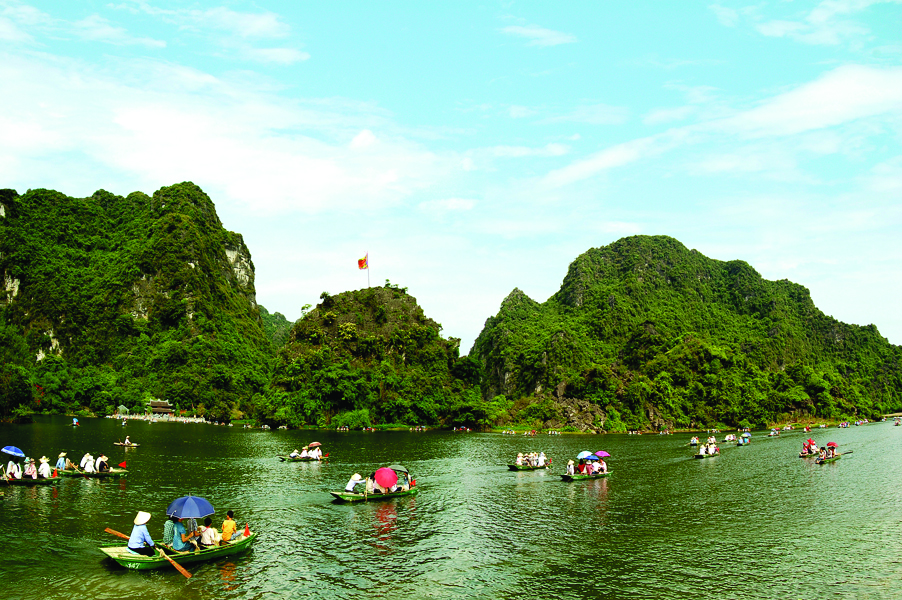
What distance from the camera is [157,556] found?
801 inches

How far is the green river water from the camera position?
19.5 meters

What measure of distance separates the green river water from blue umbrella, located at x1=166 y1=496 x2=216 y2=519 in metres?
1.91

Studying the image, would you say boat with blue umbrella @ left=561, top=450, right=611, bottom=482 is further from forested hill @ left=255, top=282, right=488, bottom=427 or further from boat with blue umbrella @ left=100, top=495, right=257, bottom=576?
forested hill @ left=255, top=282, right=488, bottom=427

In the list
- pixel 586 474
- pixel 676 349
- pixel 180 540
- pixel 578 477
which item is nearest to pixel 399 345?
pixel 676 349

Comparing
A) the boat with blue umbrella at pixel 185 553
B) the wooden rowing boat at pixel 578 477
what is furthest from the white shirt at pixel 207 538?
the wooden rowing boat at pixel 578 477

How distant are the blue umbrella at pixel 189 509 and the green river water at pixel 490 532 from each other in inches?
75.2

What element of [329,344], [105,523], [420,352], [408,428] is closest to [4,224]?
[329,344]

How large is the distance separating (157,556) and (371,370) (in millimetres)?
97414

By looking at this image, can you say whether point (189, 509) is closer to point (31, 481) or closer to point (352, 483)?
point (352, 483)

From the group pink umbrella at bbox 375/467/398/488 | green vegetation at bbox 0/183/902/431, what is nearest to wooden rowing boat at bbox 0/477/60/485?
pink umbrella at bbox 375/467/398/488

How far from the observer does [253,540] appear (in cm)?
2466

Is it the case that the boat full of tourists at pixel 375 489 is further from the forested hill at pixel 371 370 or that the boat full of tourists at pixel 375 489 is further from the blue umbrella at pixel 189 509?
the forested hill at pixel 371 370

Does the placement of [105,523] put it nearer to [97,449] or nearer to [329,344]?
[97,449]

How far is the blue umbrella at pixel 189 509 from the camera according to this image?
21000mm
